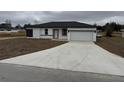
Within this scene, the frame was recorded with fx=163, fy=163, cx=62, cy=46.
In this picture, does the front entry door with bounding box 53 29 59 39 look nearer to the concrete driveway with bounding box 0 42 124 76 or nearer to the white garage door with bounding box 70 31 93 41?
the white garage door with bounding box 70 31 93 41

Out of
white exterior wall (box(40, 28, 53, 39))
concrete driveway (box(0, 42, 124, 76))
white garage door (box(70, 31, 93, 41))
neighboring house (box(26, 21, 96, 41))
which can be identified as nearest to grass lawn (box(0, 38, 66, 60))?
concrete driveway (box(0, 42, 124, 76))

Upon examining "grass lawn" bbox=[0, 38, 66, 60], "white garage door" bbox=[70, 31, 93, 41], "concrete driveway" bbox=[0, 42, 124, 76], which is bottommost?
"concrete driveway" bbox=[0, 42, 124, 76]

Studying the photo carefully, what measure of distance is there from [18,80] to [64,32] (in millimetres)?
27290

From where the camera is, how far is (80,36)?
31.4 m

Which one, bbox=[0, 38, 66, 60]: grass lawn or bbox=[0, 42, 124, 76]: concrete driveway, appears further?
bbox=[0, 38, 66, 60]: grass lawn


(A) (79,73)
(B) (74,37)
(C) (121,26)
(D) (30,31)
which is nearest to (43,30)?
(D) (30,31)

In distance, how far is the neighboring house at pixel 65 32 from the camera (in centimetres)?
3091

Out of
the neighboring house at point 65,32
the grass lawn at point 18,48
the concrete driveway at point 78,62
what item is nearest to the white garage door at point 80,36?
the neighboring house at point 65,32

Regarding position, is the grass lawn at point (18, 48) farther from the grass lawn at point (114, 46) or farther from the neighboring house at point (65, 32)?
the neighboring house at point (65, 32)

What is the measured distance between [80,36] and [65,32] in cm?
339

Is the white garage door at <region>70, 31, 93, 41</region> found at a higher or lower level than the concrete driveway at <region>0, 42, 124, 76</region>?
higher

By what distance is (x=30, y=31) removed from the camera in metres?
35.5

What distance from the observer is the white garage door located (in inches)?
1216
